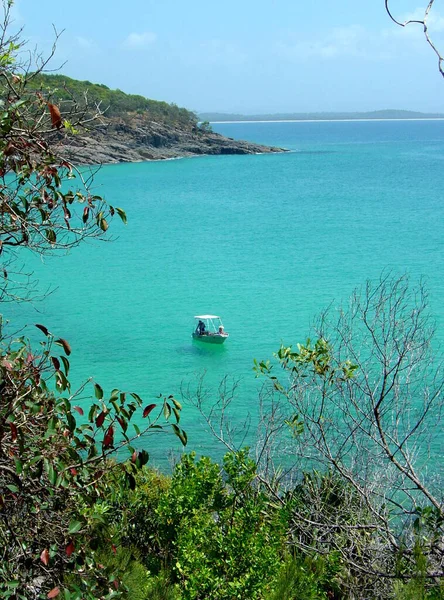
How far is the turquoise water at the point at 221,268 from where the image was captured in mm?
22766

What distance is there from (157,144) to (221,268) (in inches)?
2394

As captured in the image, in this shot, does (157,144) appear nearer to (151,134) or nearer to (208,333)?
(151,134)

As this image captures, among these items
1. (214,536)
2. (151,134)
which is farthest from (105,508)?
(151,134)

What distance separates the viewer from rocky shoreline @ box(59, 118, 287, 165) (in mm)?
83500

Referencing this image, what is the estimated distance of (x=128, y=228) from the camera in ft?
152

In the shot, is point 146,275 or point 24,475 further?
point 146,275

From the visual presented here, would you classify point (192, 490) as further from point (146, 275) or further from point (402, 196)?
point (402, 196)

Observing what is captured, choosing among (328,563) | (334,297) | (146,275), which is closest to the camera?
(328,563)

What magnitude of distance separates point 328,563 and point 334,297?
915 inches

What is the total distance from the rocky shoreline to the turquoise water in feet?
41.5

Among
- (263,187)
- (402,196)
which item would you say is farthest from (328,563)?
(263,187)

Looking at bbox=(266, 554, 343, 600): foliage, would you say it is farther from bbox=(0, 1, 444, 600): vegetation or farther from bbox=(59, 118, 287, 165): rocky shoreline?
bbox=(59, 118, 287, 165): rocky shoreline

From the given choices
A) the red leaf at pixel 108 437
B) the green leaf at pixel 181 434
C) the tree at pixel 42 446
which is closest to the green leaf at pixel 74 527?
the tree at pixel 42 446

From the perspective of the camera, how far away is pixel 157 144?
9331 centimetres
